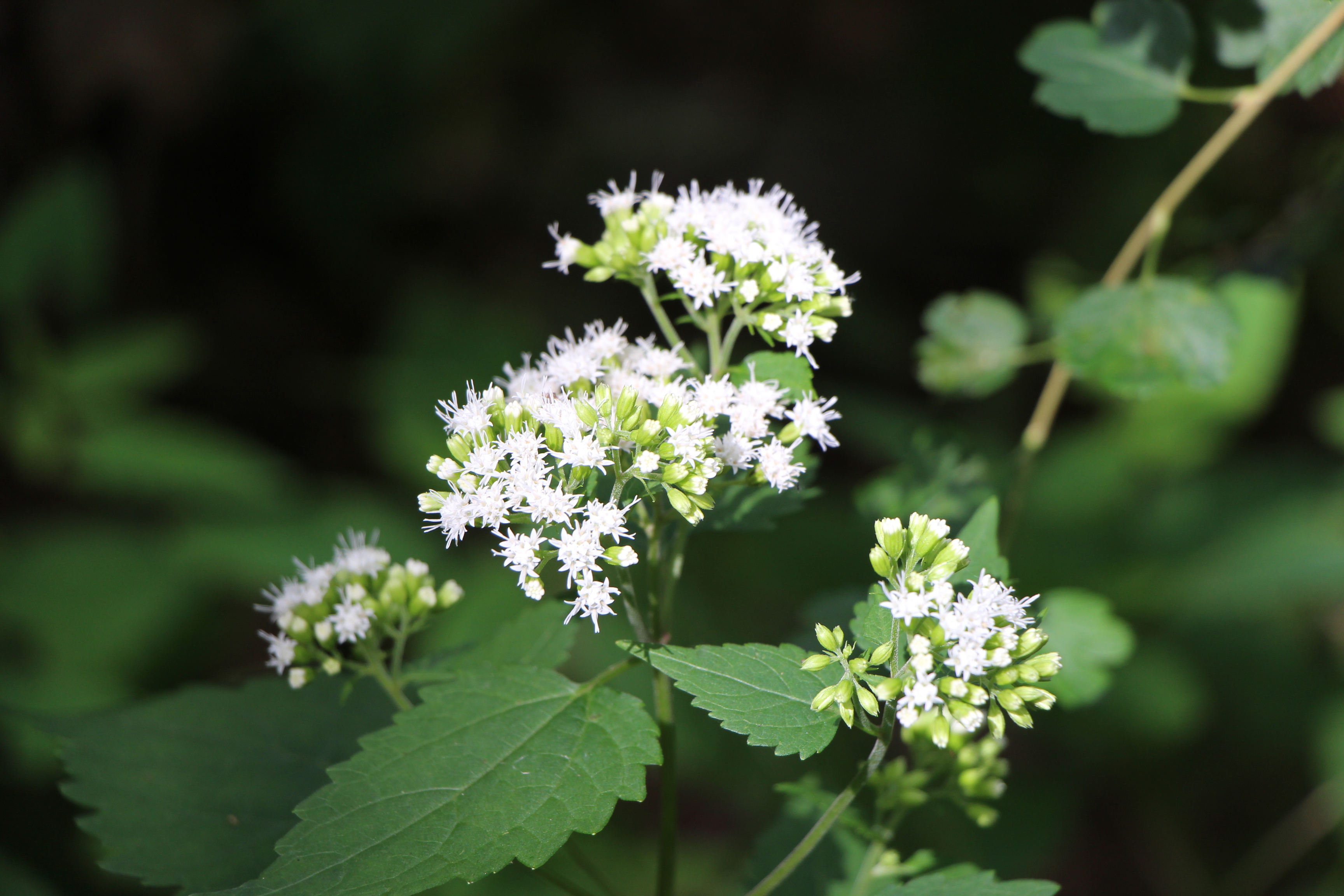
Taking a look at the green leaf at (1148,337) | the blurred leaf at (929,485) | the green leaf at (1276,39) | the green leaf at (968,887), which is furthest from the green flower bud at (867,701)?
the green leaf at (1276,39)

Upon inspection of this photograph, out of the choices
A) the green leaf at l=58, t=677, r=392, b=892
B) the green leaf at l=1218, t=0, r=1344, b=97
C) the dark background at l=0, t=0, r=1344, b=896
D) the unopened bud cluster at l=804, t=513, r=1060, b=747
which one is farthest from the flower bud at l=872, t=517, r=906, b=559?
the green leaf at l=1218, t=0, r=1344, b=97

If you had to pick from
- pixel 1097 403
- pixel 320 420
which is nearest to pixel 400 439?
pixel 320 420

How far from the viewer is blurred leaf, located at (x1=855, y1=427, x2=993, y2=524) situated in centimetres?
191

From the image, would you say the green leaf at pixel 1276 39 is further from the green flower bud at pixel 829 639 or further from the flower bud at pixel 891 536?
the green flower bud at pixel 829 639

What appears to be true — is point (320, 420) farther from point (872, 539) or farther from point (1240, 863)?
point (1240, 863)

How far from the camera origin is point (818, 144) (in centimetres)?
573

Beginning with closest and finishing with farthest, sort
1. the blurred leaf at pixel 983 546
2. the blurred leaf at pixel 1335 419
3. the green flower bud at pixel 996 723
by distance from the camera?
the green flower bud at pixel 996 723
the blurred leaf at pixel 983 546
the blurred leaf at pixel 1335 419

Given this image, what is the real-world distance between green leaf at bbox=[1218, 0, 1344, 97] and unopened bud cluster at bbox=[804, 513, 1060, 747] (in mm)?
1211

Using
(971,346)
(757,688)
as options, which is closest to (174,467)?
(971,346)

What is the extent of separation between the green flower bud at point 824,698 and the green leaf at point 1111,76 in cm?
130

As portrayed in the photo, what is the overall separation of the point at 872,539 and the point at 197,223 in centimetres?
409

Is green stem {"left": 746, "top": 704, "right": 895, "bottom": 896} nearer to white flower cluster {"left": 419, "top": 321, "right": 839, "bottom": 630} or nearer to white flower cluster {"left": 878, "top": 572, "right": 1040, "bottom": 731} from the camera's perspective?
white flower cluster {"left": 878, "top": 572, "right": 1040, "bottom": 731}

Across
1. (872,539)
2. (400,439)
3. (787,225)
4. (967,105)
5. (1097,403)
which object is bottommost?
(787,225)

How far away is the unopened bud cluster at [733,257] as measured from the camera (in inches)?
57.8
